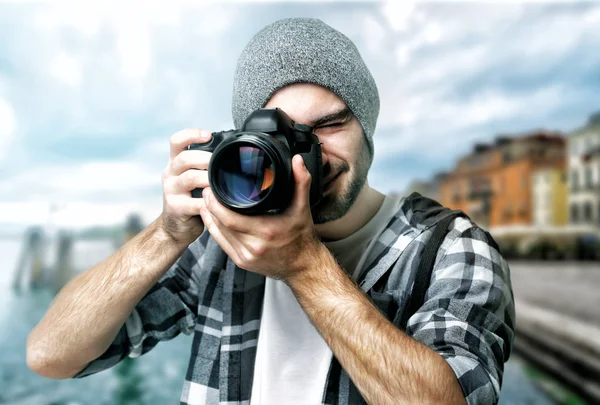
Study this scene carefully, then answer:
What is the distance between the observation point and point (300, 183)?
1.50 ft

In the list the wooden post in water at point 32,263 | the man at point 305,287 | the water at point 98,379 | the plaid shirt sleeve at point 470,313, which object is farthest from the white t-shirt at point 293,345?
the wooden post in water at point 32,263

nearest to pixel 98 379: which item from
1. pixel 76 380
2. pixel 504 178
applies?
pixel 76 380

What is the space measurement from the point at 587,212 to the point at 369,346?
6305mm

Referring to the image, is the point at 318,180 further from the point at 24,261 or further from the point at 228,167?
the point at 24,261

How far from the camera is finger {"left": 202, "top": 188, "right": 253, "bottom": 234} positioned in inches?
18.4

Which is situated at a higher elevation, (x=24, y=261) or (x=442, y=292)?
(x=442, y=292)

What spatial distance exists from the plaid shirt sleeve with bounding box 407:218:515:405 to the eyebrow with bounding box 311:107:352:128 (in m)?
0.19

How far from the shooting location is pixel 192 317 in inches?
27.7

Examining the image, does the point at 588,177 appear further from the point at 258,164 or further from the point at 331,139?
the point at 258,164

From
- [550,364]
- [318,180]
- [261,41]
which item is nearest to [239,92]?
[261,41]

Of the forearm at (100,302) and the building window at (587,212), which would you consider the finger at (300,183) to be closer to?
the forearm at (100,302)

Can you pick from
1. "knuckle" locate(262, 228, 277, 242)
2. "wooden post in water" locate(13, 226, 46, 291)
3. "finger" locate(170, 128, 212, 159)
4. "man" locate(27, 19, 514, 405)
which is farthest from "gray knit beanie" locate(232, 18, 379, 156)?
"wooden post in water" locate(13, 226, 46, 291)

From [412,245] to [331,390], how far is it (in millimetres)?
183

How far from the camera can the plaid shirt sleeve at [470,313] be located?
463 mm
